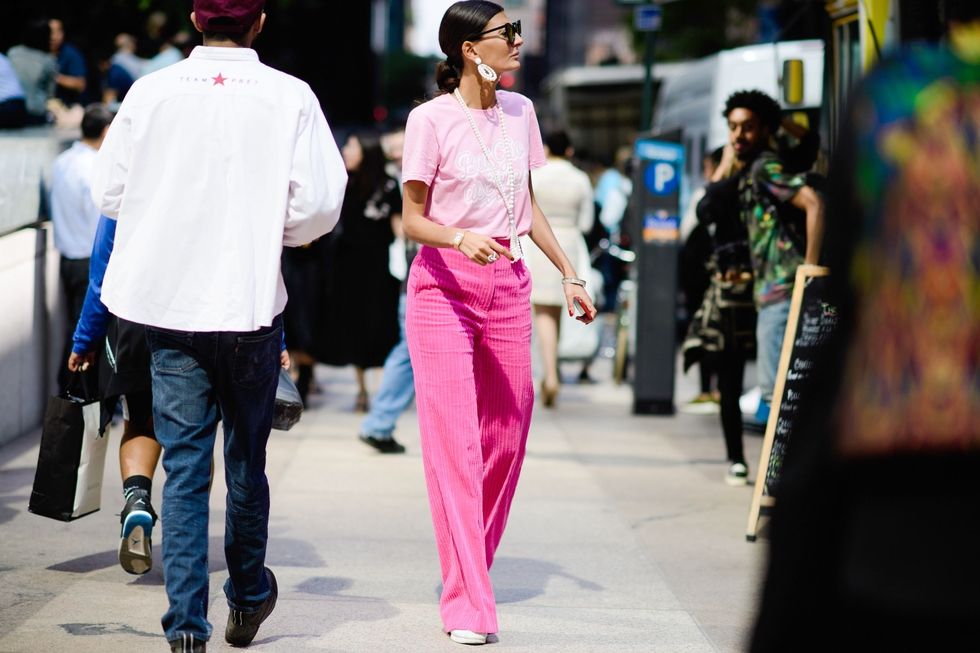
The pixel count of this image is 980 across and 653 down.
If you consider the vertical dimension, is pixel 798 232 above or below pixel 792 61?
below

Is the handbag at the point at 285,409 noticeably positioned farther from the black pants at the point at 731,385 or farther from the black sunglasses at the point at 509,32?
the black pants at the point at 731,385

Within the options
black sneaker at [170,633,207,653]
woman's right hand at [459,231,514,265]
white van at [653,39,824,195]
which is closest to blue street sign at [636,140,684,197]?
white van at [653,39,824,195]

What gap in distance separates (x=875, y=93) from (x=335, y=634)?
3.40m

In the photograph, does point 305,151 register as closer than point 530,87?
Yes

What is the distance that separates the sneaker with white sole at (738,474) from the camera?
862cm

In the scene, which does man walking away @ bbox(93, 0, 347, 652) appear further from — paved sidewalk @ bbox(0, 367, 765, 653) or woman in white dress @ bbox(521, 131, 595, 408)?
woman in white dress @ bbox(521, 131, 595, 408)

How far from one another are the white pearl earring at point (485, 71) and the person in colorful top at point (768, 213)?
3.18m

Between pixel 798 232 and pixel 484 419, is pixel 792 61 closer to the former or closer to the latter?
pixel 798 232

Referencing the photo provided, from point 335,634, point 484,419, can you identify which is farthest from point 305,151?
point 335,634

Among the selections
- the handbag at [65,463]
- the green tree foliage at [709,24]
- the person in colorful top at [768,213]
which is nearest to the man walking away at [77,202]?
the person in colorful top at [768,213]

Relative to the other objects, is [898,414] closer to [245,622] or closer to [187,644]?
[187,644]

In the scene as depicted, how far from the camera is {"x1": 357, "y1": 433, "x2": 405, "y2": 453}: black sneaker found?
30.5 ft

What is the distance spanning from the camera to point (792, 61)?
10281mm

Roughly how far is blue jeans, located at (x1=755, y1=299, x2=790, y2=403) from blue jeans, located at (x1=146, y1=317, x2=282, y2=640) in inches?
160
